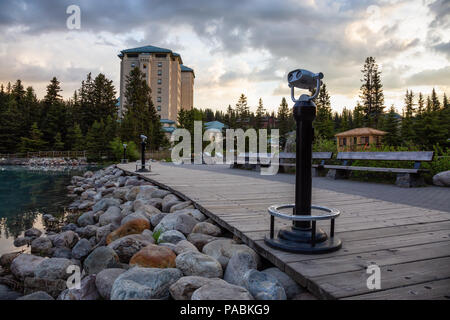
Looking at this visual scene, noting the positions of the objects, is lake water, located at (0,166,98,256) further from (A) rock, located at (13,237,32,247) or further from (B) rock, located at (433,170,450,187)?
(B) rock, located at (433,170,450,187)

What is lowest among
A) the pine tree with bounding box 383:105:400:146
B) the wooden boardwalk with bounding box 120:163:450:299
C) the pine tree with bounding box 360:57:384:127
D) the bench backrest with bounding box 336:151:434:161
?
the wooden boardwalk with bounding box 120:163:450:299

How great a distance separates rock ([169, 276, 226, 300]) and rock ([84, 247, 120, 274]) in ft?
3.76

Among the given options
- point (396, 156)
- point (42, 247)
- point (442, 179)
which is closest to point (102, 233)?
point (42, 247)

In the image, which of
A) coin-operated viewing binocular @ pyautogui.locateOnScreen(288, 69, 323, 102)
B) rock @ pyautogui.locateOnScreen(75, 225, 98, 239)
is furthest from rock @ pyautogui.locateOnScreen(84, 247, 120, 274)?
coin-operated viewing binocular @ pyautogui.locateOnScreen(288, 69, 323, 102)

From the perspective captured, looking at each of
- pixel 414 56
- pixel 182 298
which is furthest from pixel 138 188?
pixel 414 56

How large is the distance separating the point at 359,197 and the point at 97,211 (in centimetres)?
513

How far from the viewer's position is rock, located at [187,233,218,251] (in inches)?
119

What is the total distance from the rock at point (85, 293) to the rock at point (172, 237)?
0.99 m

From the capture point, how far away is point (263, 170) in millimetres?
9984

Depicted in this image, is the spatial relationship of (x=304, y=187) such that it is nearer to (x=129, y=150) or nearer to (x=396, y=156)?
(x=396, y=156)

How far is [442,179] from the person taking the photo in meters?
5.88

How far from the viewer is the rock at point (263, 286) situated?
5.79ft

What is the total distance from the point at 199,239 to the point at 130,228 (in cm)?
138

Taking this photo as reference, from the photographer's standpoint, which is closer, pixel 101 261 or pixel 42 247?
pixel 101 261
